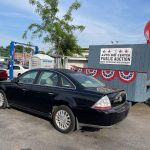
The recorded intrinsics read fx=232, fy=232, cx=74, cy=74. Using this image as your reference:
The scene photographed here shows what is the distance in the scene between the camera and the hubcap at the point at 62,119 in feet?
17.7

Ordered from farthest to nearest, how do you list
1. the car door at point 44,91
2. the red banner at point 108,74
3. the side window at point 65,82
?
the red banner at point 108,74, the car door at point 44,91, the side window at point 65,82

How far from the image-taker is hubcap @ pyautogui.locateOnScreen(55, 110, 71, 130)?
541 cm

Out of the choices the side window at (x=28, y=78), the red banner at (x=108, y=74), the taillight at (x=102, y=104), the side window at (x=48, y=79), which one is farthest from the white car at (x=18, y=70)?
the taillight at (x=102, y=104)

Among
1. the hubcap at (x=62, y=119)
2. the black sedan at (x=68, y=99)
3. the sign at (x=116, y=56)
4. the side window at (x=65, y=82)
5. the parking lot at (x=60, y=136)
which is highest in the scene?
the sign at (x=116, y=56)

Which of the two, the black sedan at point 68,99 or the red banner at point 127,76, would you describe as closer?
the black sedan at point 68,99

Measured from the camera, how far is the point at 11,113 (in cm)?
695

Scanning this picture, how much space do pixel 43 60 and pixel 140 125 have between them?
952 cm

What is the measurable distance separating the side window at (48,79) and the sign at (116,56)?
704cm

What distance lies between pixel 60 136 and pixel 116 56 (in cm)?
826

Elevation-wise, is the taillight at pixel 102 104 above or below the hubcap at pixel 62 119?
above

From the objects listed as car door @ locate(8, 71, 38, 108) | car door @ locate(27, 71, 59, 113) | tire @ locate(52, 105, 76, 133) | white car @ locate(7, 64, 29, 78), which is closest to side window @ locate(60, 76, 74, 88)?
car door @ locate(27, 71, 59, 113)

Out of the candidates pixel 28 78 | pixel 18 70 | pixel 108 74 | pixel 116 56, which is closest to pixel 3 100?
pixel 28 78

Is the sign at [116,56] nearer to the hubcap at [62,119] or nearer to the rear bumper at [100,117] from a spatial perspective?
the rear bumper at [100,117]

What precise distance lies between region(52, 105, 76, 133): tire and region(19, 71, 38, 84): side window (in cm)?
133
